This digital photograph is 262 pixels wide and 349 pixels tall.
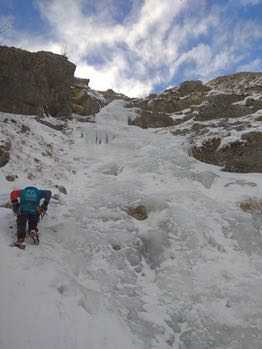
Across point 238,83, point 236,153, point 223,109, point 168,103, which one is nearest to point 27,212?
point 236,153

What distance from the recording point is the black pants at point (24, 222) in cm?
675

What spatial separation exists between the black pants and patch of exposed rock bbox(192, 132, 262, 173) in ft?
28.1

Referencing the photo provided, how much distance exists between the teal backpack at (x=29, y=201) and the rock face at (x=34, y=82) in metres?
8.53

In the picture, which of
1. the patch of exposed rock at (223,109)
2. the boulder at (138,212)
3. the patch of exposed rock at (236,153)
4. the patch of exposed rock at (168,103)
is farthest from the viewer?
the patch of exposed rock at (168,103)

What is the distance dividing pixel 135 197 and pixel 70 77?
1270cm

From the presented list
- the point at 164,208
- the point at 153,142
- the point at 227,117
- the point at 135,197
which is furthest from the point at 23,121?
the point at 227,117

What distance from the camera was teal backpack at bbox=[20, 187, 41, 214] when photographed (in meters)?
7.02

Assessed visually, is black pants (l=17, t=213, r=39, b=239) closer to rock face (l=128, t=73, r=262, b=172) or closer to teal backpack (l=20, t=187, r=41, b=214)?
teal backpack (l=20, t=187, r=41, b=214)

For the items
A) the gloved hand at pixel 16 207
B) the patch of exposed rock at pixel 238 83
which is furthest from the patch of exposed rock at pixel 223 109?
the gloved hand at pixel 16 207

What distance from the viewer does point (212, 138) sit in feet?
49.5

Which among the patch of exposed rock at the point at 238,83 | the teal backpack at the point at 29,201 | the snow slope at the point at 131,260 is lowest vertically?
the snow slope at the point at 131,260

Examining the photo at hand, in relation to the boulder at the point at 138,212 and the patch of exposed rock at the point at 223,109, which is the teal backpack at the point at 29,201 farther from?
the patch of exposed rock at the point at 223,109

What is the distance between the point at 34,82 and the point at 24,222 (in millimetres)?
12138

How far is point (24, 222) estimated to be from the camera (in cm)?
682
